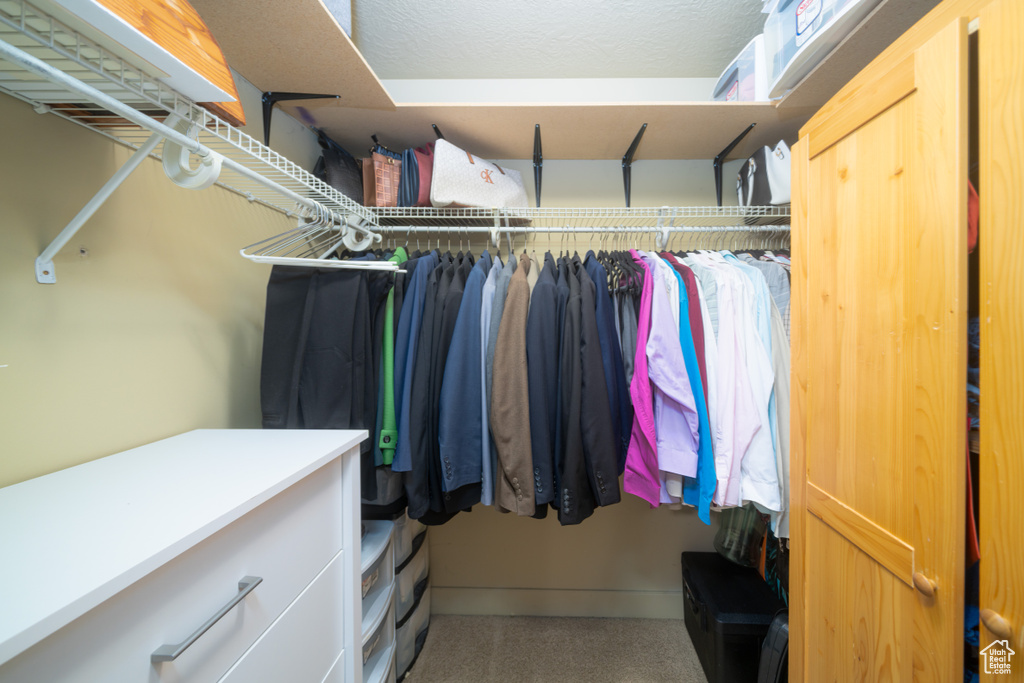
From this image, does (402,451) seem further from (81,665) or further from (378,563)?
(81,665)

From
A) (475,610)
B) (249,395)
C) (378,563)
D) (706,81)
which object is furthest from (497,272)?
(475,610)

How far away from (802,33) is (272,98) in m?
1.72

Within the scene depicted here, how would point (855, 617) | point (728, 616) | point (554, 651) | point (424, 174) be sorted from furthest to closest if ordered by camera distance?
point (554, 651), point (424, 174), point (728, 616), point (855, 617)

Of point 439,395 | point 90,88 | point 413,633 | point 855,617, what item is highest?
point 90,88

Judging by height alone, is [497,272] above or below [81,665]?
above

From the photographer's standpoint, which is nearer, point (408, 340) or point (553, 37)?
point (408, 340)

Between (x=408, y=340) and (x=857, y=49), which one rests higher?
(x=857, y=49)

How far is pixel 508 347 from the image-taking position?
3.46ft

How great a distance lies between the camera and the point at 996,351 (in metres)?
0.51

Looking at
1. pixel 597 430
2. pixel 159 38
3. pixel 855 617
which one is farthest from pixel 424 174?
pixel 855 617

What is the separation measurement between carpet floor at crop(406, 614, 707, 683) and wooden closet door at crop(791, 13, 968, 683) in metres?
0.74

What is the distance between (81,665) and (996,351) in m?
1.19

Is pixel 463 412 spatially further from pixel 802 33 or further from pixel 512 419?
pixel 802 33

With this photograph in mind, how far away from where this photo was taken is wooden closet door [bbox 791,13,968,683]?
0.56m
